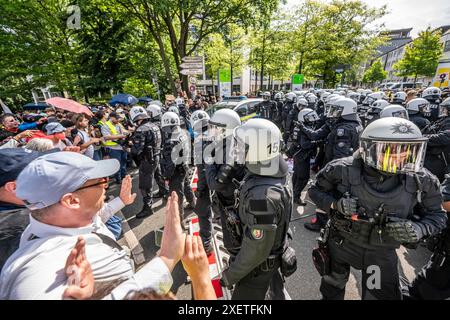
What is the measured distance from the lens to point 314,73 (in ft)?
75.6

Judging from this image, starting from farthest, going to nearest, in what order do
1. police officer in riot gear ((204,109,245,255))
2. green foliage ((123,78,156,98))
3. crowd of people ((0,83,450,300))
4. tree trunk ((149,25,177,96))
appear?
green foliage ((123,78,156,98)) < tree trunk ((149,25,177,96)) < police officer in riot gear ((204,109,245,255)) < crowd of people ((0,83,450,300))

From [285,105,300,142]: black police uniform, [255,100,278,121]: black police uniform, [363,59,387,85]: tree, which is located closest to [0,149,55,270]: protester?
[285,105,300,142]: black police uniform

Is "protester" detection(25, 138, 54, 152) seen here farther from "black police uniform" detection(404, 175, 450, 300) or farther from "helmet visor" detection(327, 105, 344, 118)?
"helmet visor" detection(327, 105, 344, 118)

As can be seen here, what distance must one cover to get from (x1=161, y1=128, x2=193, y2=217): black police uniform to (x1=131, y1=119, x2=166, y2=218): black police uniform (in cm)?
32

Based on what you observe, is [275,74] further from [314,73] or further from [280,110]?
[280,110]

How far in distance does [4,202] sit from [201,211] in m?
2.23

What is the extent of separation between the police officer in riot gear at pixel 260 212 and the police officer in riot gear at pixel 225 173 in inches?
14.8

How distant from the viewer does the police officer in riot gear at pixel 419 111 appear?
5.24 metres

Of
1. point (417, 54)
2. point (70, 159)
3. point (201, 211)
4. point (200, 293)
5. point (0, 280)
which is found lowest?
point (201, 211)

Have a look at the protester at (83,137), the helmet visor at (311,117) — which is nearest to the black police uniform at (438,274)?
the helmet visor at (311,117)

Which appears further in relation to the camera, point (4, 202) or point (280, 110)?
point (280, 110)

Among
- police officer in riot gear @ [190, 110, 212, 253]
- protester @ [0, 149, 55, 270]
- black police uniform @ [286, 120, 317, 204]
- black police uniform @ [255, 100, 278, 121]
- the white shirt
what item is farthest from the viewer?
black police uniform @ [255, 100, 278, 121]

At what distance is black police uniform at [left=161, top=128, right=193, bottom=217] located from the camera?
13.7ft

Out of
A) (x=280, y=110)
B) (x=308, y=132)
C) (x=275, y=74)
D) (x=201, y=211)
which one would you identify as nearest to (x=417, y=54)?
(x=275, y=74)
